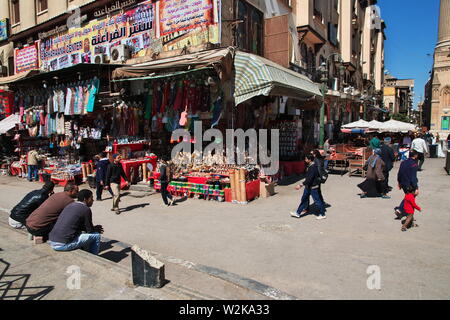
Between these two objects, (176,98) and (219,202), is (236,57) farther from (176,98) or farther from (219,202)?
(219,202)

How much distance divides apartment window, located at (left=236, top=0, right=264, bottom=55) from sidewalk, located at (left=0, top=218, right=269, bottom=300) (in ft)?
32.3

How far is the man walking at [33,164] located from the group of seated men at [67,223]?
9.73 metres

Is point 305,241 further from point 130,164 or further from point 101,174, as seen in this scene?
point 130,164

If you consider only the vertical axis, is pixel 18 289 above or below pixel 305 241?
above

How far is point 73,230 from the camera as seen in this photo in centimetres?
504

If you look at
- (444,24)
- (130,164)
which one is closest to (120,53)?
(130,164)

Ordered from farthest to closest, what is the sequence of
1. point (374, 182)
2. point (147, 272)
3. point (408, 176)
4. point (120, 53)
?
point (120, 53) → point (374, 182) → point (408, 176) → point (147, 272)

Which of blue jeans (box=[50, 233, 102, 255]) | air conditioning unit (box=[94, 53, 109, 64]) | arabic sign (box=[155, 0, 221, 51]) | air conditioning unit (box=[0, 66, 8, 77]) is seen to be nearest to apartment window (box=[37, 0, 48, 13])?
air conditioning unit (box=[0, 66, 8, 77])

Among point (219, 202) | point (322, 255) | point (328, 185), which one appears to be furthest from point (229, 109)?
point (322, 255)

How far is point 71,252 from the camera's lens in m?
5.05

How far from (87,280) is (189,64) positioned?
7.04 m

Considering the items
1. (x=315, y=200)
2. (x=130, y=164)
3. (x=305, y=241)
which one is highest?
(x=130, y=164)

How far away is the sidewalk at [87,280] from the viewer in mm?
3898
